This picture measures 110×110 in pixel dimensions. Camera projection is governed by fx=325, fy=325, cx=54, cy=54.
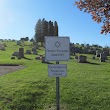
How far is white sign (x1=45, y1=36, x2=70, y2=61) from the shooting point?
359 inches

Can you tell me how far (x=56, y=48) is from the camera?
912cm

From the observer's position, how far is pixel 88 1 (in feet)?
31.1

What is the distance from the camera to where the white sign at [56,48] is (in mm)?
9110

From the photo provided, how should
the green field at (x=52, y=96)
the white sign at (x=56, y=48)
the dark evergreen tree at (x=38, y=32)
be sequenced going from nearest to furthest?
the white sign at (x=56, y=48)
the green field at (x=52, y=96)
the dark evergreen tree at (x=38, y=32)

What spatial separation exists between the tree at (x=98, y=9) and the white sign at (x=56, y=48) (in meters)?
1.26

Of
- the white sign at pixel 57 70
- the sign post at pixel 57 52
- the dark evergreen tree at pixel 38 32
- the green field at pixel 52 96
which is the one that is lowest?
the green field at pixel 52 96

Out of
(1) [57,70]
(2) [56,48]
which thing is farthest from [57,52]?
(1) [57,70]

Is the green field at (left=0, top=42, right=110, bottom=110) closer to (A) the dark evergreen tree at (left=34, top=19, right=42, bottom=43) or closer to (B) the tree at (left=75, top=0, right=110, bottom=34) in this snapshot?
(B) the tree at (left=75, top=0, right=110, bottom=34)

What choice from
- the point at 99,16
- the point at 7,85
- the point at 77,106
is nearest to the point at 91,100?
the point at 77,106

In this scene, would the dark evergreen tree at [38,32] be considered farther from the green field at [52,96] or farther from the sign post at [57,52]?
the sign post at [57,52]

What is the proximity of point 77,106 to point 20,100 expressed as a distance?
2.01 m

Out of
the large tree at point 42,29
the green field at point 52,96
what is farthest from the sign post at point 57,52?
the large tree at point 42,29

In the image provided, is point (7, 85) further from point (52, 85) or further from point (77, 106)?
point (77, 106)

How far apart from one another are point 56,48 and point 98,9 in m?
1.68
